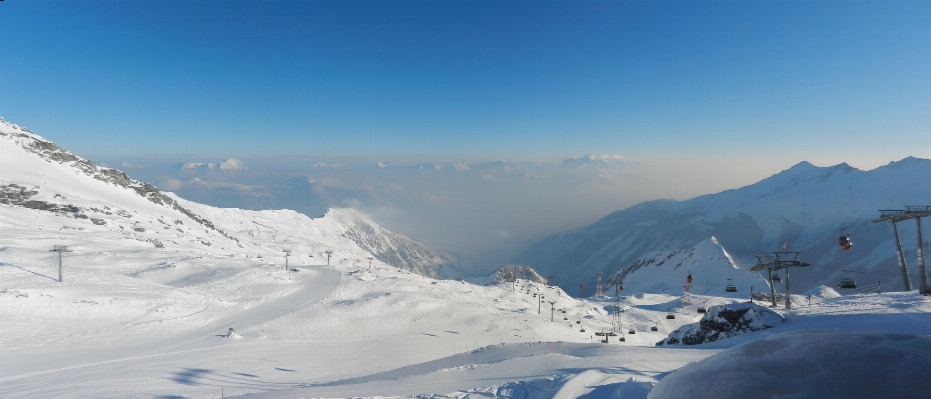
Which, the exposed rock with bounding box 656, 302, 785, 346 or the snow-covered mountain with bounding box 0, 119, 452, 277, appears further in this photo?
the snow-covered mountain with bounding box 0, 119, 452, 277

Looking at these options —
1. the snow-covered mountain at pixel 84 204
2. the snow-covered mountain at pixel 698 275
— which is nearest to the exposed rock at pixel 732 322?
the snow-covered mountain at pixel 84 204

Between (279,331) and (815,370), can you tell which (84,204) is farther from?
(815,370)

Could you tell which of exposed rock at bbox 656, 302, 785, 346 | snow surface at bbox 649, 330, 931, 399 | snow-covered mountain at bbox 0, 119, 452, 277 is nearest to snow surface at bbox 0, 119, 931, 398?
exposed rock at bbox 656, 302, 785, 346

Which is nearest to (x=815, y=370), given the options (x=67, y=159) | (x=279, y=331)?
(x=279, y=331)

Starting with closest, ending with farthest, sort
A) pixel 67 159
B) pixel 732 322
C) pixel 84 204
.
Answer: pixel 732 322
pixel 84 204
pixel 67 159

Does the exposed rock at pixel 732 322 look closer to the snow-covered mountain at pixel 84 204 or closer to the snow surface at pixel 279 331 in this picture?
the snow surface at pixel 279 331

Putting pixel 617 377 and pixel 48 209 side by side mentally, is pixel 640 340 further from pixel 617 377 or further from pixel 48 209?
pixel 48 209

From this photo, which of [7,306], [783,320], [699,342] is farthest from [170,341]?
[783,320]

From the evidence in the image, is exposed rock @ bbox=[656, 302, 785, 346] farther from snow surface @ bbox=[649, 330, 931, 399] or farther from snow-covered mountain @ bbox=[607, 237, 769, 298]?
snow-covered mountain @ bbox=[607, 237, 769, 298]
